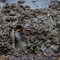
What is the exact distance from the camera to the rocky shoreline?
200 centimetres

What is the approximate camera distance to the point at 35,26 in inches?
101

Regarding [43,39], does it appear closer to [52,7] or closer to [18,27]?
[18,27]

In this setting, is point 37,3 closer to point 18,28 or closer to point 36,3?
point 36,3

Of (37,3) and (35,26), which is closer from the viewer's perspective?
(35,26)

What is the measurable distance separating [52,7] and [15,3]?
0.79 metres

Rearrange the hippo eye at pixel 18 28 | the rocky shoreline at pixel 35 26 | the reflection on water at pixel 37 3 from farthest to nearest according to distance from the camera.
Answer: the reflection on water at pixel 37 3, the hippo eye at pixel 18 28, the rocky shoreline at pixel 35 26

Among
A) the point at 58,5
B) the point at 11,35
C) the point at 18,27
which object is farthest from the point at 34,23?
the point at 58,5

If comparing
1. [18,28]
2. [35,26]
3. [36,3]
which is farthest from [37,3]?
[18,28]

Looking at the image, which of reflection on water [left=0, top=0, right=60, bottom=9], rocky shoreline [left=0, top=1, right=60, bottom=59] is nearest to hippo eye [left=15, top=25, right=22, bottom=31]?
rocky shoreline [left=0, top=1, right=60, bottom=59]

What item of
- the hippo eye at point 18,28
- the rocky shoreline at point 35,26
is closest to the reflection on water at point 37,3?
the rocky shoreline at point 35,26

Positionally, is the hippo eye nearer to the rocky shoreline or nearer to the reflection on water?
the rocky shoreline

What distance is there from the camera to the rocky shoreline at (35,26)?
2.00 metres

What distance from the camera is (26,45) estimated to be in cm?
211

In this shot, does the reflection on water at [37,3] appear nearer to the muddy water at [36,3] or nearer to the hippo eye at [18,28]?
the muddy water at [36,3]
